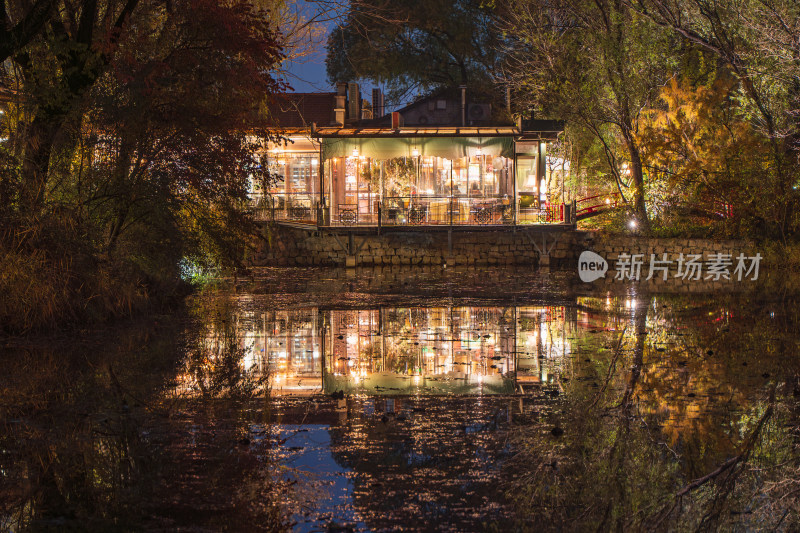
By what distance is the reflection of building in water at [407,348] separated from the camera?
28.3 feet

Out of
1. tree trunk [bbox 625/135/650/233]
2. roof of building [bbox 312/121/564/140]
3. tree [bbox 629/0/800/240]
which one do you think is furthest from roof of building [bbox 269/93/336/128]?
tree [bbox 629/0/800/240]

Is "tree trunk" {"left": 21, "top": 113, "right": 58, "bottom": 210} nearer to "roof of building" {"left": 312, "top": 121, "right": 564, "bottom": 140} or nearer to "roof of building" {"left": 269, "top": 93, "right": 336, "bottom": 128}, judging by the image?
"roof of building" {"left": 312, "top": 121, "right": 564, "bottom": 140}

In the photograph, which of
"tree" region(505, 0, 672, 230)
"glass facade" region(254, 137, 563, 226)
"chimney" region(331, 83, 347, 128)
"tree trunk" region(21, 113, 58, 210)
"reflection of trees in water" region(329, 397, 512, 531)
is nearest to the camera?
"reflection of trees in water" region(329, 397, 512, 531)

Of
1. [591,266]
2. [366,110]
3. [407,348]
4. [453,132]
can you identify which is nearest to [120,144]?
[407,348]

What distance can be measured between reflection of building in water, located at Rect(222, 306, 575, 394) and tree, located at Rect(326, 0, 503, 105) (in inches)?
1349

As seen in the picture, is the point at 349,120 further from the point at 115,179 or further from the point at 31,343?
the point at 31,343

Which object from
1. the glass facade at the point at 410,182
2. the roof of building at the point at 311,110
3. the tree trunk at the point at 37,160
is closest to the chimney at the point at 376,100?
the roof of building at the point at 311,110

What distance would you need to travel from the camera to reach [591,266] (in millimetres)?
31719

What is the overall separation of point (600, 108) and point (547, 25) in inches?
191

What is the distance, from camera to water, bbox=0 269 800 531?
188 inches

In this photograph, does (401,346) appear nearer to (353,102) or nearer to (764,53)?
(764,53)

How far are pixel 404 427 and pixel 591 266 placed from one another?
2617 cm

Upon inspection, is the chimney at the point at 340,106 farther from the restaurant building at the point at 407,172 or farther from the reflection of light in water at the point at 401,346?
the reflection of light in water at the point at 401,346

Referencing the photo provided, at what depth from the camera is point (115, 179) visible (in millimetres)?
14148
